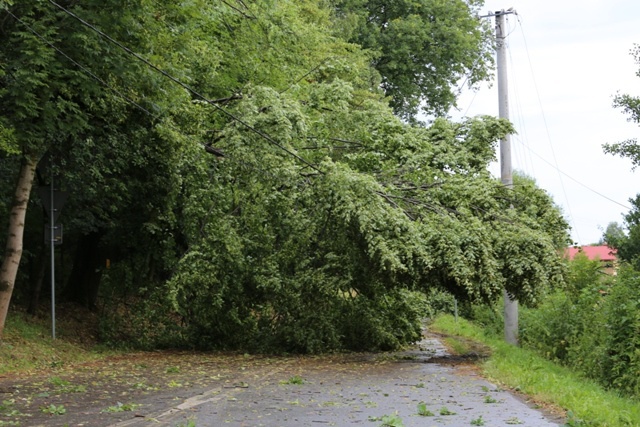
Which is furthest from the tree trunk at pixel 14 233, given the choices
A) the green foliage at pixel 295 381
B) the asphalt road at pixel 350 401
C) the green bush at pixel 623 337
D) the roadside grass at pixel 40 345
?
the green bush at pixel 623 337

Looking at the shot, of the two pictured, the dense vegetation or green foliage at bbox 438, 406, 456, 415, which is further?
the dense vegetation

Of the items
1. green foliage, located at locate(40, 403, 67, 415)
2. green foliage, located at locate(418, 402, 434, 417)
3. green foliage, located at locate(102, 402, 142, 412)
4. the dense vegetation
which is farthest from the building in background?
green foliage, located at locate(40, 403, 67, 415)

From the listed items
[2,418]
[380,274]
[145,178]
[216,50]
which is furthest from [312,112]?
[2,418]

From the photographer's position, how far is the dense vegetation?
609 inches

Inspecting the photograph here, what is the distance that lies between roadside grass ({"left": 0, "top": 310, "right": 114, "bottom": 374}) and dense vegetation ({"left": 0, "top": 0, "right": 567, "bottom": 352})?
0.70 metres

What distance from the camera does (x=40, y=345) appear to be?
702 inches

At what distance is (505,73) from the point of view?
77.0ft

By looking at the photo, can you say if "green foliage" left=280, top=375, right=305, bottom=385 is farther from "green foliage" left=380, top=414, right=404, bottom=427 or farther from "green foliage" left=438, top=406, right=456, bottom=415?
"green foliage" left=380, top=414, right=404, bottom=427

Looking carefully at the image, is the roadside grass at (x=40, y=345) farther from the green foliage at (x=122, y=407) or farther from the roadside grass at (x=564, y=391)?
the roadside grass at (x=564, y=391)

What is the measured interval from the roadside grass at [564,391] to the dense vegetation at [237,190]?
170 cm

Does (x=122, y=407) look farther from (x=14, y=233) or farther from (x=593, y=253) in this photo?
(x=593, y=253)

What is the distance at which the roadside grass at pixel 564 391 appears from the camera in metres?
9.25

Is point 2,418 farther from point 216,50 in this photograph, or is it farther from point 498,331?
point 498,331

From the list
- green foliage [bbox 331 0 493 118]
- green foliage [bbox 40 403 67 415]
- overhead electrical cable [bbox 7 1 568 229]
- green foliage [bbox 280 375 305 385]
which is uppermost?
green foliage [bbox 331 0 493 118]
